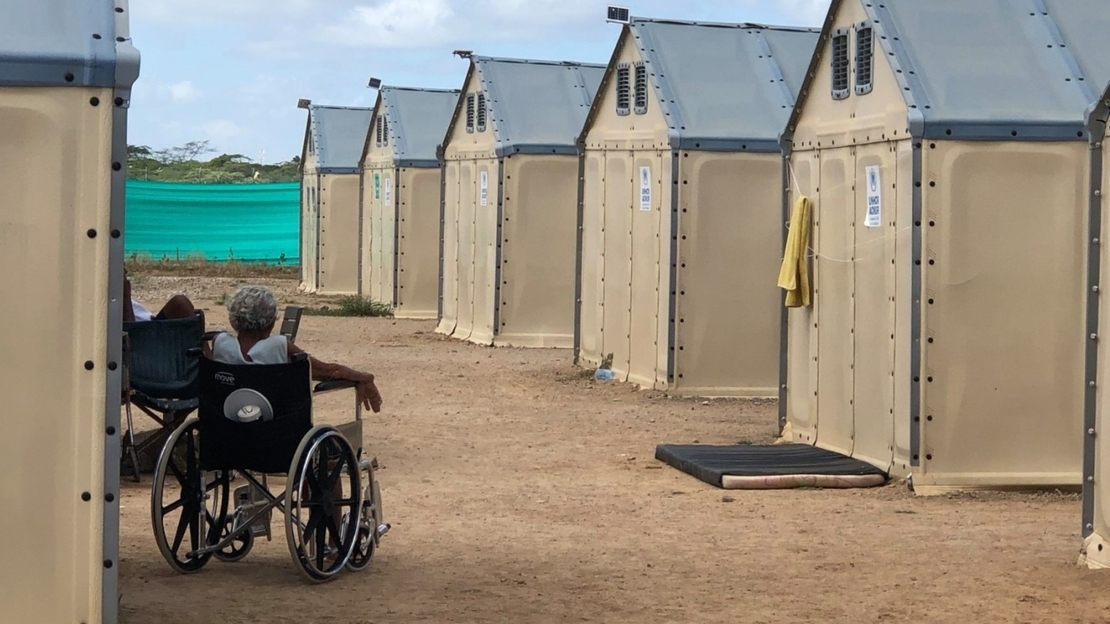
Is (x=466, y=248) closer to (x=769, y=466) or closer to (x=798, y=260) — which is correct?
(x=798, y=260)

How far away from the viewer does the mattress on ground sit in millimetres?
9266

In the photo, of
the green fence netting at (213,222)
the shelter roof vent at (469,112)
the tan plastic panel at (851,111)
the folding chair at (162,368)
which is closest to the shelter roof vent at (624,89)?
the tan plastic panel at (851,111)

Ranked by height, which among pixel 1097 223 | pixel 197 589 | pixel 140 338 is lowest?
pixel 197 589

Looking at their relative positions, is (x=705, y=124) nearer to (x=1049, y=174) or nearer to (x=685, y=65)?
(x=685, y=65)

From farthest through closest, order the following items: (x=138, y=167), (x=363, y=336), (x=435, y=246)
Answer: (x=138, y=167) < (x=435, y=246) < (x=363, y=336)

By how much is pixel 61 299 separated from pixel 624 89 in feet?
34.1

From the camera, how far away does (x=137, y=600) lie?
6.14 meters

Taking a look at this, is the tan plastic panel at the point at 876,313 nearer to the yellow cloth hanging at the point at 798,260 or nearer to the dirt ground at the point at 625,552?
the dirt ground at the point at 625,552

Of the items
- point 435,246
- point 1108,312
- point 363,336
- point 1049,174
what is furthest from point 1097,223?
point 435,246

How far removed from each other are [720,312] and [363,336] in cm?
735

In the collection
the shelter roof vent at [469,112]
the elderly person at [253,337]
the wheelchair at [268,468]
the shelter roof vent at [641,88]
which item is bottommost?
the wheelchair at [268,468]

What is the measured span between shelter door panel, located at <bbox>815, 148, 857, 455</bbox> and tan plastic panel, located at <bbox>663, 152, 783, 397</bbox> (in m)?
2.95

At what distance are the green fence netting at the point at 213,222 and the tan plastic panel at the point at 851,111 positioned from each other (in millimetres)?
24973

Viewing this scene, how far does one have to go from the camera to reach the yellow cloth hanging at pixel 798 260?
10.4m
